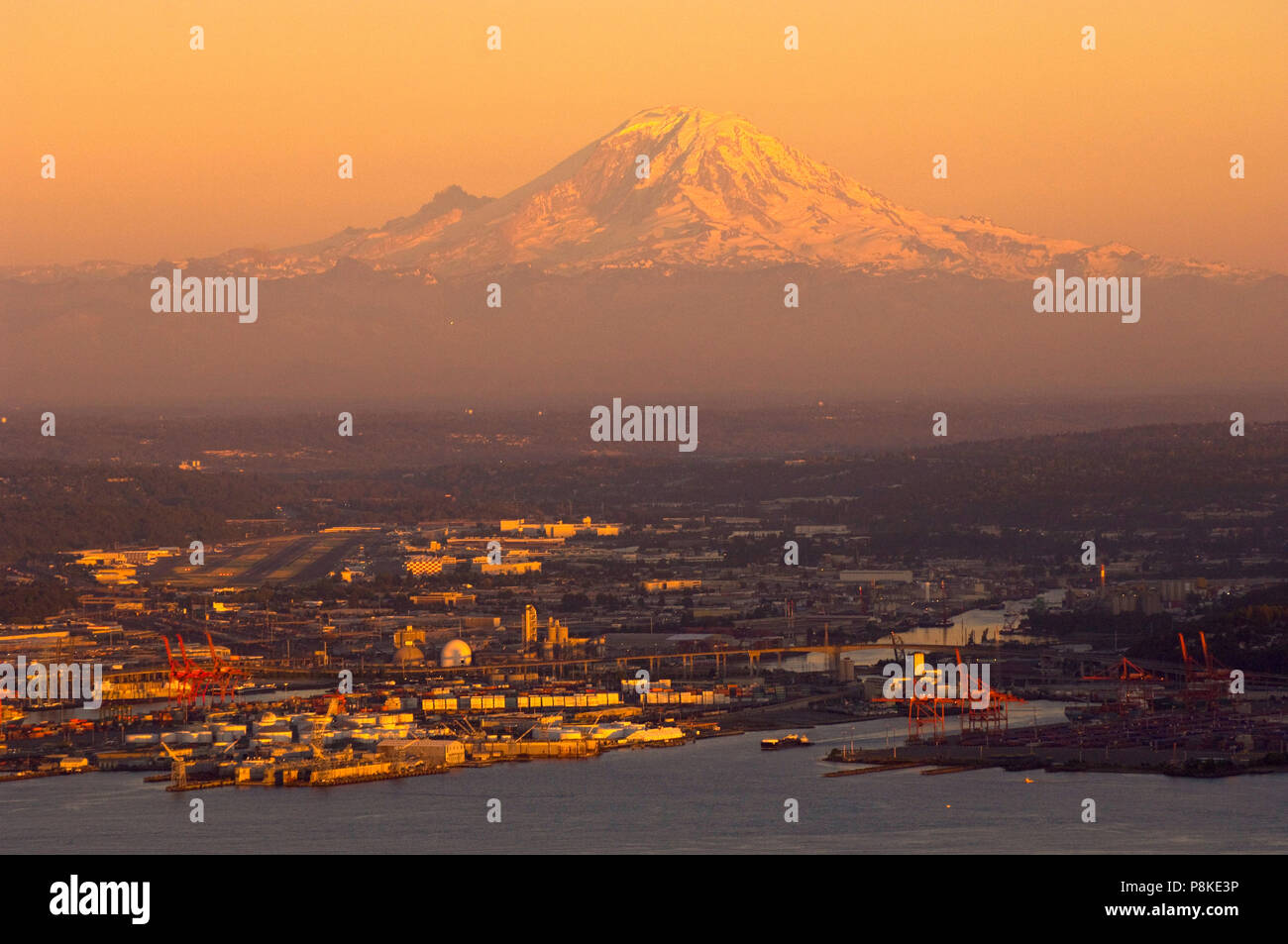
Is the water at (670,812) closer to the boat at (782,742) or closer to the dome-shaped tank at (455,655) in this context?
the boat at (782,742)

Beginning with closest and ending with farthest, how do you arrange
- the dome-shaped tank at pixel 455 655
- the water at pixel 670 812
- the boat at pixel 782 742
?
the water at pixel 670 812, the boat at pixel 782 742, the dome-shaped tank at pixel 455 655

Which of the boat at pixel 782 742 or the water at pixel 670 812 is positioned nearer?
the water at pixel 670 812

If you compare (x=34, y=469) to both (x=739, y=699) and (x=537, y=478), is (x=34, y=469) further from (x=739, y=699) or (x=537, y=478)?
(x=739, y=699)

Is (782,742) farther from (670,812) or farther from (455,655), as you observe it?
(455,655)

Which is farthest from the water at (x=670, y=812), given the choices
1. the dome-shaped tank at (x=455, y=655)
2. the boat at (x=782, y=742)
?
the dome-shaped tank at (x=455, y=655)

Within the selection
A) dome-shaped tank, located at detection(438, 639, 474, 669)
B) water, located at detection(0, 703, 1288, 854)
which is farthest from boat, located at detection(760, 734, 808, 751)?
dome-shaped tank, located at detection(438, 639, 474, 669)

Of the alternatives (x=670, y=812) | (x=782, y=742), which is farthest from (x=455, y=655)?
(x=670, y=812)

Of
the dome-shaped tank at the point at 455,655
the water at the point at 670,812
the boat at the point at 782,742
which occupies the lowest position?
the water at the point at 670,812

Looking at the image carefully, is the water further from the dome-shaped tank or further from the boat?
the dome-shaped tank
